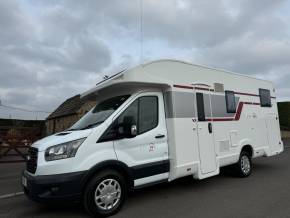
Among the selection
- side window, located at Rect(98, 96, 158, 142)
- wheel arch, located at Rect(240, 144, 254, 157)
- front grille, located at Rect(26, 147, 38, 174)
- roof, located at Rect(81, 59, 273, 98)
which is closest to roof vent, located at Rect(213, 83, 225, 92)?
roof, located at Rect(81, 59, 273, 98)

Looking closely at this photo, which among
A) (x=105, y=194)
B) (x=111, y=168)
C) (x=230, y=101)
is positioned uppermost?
(x=230, y=101)

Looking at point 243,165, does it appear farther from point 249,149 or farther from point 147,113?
point 147,113

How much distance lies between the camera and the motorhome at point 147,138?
16.2 feet

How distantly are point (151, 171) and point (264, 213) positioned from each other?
2.17m

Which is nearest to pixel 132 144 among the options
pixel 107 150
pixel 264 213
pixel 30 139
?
pixel 107 150

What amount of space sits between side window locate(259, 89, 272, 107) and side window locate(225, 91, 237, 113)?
1.62 metres

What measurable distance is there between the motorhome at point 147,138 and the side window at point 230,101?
0.09ft

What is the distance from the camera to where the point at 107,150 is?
5262mm

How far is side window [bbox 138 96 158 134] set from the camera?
231 inches

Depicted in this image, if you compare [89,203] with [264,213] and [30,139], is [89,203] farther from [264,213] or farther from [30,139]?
[30,139]

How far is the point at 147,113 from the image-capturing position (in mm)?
6031

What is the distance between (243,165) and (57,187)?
5.38 metres

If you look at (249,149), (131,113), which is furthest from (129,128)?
(249,149)

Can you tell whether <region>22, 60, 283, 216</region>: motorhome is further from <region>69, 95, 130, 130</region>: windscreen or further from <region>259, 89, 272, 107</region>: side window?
<region>259, 89, 272, 107</region>: side window
